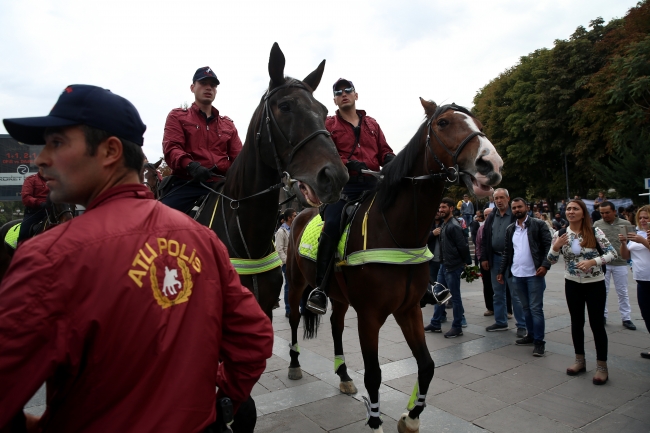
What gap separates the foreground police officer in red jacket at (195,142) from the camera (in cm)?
389

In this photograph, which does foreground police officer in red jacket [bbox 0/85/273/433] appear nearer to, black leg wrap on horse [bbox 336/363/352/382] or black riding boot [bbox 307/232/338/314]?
black riding boot [bbox 307/232/338/314]

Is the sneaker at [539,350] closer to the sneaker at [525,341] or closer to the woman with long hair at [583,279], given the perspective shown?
the sneaker at [525,341]

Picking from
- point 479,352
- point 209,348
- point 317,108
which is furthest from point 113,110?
point 479,352


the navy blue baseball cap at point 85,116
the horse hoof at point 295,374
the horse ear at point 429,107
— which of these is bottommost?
the horse hoof at point 295,374

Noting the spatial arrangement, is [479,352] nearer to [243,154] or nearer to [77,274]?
[243,154]

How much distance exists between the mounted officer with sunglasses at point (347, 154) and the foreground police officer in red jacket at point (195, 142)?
45.7 inches

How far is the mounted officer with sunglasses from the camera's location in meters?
4.38

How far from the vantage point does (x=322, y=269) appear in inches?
175

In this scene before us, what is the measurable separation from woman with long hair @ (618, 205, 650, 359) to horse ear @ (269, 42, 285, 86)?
5094 millimetres

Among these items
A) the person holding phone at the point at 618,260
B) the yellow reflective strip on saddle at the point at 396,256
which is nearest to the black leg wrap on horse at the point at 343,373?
the yellow reflective strip on saddle at the point at 396,256

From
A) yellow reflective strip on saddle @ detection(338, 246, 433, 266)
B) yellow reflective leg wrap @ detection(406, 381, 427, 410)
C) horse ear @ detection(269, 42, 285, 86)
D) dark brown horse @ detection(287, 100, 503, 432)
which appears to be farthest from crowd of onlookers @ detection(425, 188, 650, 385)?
horse ear @ detection(269, 42, 285, 86)

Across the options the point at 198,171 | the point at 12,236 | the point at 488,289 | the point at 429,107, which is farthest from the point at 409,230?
the point at 12,236

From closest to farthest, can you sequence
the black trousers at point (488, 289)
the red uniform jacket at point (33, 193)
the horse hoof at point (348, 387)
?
the horse hoof at point (348, 387), the red uniform jacket at point (33, 193), the black trousers at point (488, 289)

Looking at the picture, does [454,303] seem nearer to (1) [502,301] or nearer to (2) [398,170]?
(1) [502,301]
